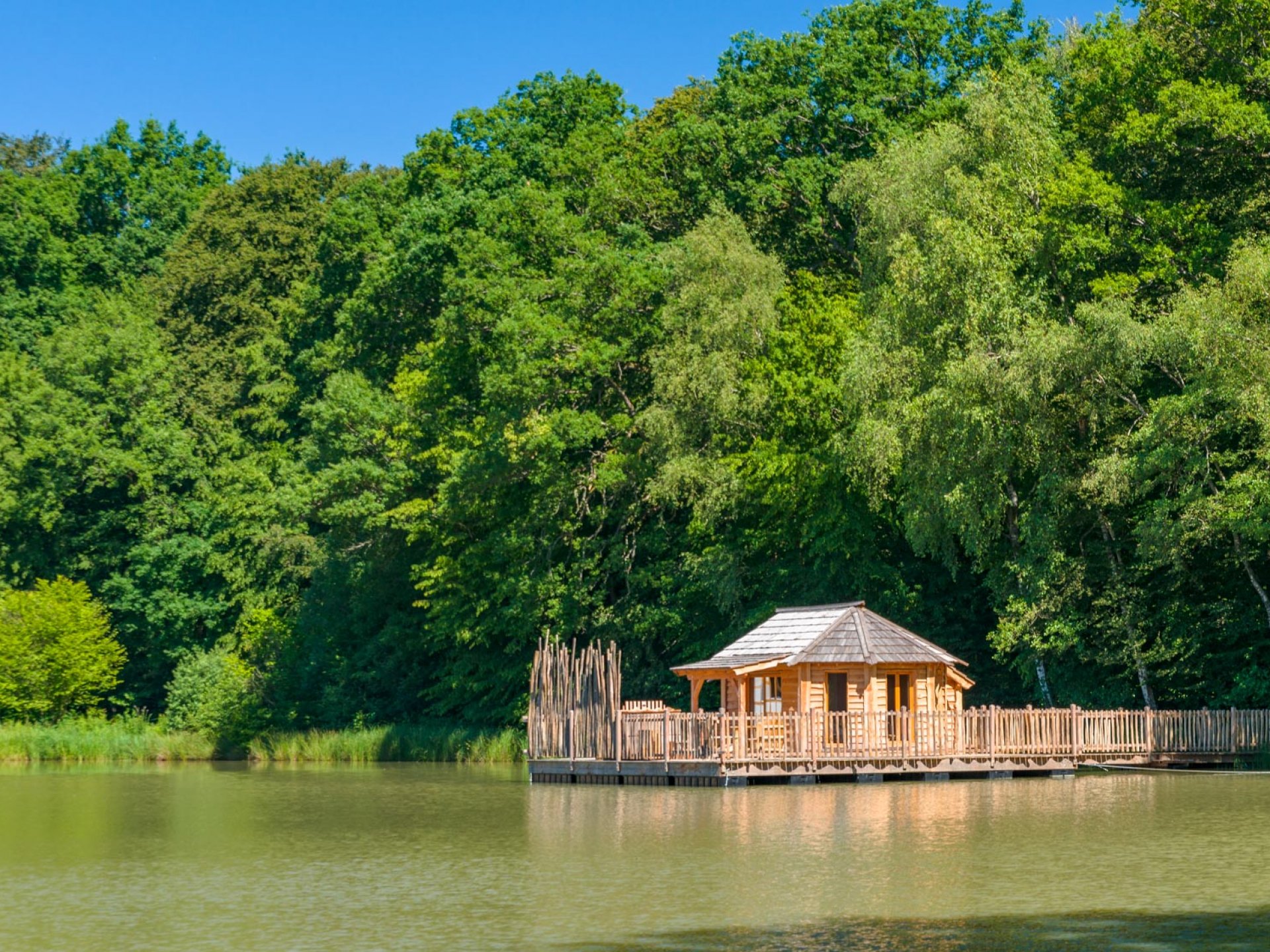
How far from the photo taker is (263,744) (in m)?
64.1

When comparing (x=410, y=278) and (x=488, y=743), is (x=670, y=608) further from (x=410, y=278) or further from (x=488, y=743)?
(x=410, y=278)

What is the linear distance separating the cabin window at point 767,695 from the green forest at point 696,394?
5865 mm

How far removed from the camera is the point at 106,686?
233 ft

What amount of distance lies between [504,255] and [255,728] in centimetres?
1962

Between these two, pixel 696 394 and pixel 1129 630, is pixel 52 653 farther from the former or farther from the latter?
pixel 1129 630

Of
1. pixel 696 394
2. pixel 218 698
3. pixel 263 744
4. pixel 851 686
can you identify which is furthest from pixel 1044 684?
pixel 218 698

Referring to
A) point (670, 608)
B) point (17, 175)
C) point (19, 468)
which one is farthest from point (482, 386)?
point (17, 175)

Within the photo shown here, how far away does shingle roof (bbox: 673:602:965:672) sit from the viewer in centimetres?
4266

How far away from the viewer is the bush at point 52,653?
2687 inches

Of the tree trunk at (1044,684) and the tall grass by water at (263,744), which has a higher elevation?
the tree trunk at (1044,684)

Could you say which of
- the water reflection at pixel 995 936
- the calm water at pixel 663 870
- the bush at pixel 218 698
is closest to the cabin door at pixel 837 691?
the calm water at pixel 663 870

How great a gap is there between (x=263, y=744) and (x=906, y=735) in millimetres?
29585

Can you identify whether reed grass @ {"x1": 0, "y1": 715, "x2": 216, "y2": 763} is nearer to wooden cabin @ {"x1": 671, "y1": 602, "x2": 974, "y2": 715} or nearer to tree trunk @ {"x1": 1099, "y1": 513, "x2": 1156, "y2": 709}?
wooden cabin @ {"x1": 671, "y1": 602, "x2": 974, "y2": 715}

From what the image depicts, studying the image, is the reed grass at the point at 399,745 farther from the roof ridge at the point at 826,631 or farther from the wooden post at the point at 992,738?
the wooden post at the point at 992,738
